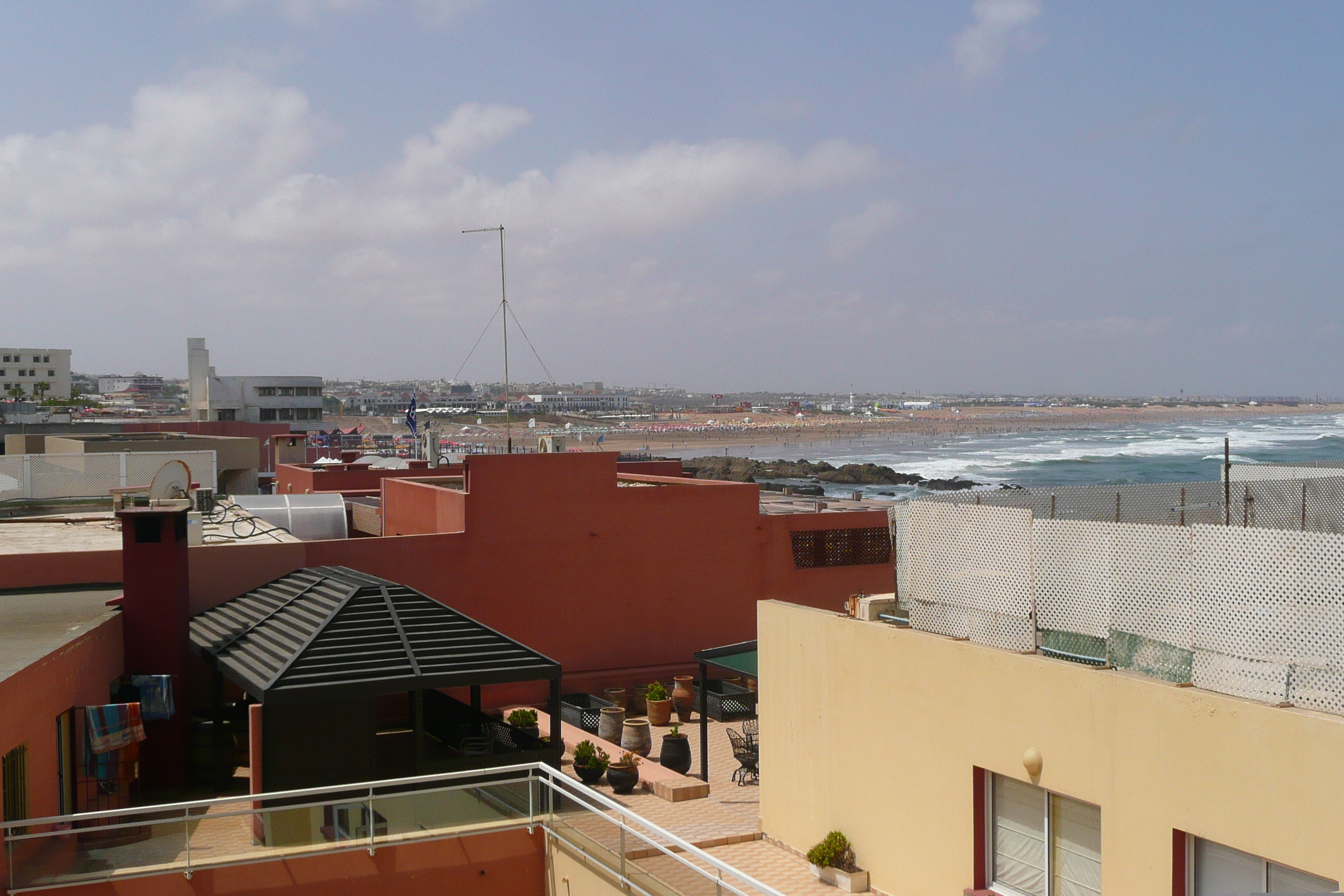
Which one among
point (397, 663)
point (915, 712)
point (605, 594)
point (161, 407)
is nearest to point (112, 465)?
point (605, 594)

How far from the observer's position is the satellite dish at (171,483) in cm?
1546

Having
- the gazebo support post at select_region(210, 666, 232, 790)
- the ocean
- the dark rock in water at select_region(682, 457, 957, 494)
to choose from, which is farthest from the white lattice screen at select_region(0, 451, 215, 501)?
the dark rock in water at select_region(682, 457, 957, 494)

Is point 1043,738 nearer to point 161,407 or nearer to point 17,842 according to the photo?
point 17,842

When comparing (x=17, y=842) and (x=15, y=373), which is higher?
(x=15, y=373)

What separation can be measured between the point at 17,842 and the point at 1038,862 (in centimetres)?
915

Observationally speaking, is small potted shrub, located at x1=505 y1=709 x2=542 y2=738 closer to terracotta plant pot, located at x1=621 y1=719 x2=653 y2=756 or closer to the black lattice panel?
terracotta plant pot, located at x1=621 y1=719 x2=653 y2=756

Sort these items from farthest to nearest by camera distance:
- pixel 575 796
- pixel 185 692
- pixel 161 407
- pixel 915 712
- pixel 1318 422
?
pixel 1318 422
pixel 161 407
pixel 185 692
pixel 575 796
pixel 915 712

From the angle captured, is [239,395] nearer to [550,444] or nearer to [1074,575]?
[550,444]

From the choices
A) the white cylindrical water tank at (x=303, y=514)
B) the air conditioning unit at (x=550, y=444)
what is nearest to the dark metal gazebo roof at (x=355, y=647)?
the white cylindrical water tank at (x=303, y=514)

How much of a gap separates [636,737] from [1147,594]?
11281mm

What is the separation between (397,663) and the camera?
42.8 feet

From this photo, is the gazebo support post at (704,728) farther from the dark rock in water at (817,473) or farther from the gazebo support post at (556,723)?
the dark rock in water at (817,473)

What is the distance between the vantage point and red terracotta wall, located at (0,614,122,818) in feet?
34.4

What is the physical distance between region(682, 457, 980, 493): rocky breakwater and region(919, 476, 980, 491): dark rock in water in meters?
0.04
